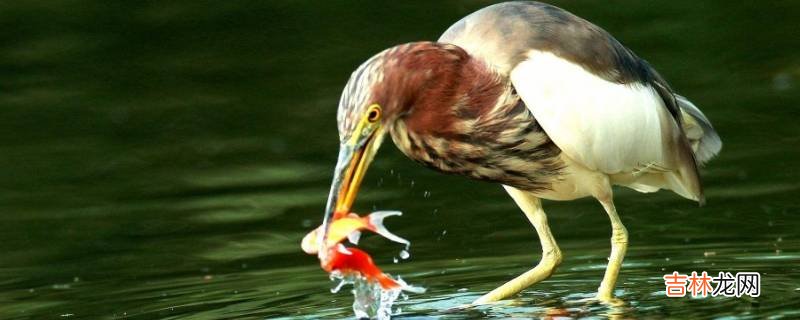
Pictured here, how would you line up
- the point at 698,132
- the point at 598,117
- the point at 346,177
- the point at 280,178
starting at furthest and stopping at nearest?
the point at 280,178 < the point at 698,132 < the point at 598,117 < the point at 346,177

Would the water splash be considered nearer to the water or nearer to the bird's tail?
the water

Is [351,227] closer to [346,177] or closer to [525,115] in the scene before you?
[346,177]

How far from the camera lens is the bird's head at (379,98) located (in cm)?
772

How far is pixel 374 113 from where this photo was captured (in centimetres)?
779

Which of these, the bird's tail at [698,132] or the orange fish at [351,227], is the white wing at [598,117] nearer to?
the bird's tail at [698,132]

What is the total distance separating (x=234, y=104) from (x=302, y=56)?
1.28 m

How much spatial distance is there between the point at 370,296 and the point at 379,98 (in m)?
1.10

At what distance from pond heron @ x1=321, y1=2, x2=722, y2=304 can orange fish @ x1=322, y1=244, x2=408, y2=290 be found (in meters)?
0.21

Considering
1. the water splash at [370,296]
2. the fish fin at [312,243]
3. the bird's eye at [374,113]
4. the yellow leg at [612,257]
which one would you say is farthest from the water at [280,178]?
the bird's eye at [374,113]

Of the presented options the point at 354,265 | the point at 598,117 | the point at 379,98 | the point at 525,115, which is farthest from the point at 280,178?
the point at 379,98

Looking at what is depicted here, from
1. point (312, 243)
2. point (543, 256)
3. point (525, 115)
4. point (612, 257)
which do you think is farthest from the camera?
point (543, 256)

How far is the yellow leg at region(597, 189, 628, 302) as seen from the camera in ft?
29.8

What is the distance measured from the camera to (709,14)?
16.1 meters

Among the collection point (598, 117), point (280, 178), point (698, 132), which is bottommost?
point (698, 132)
